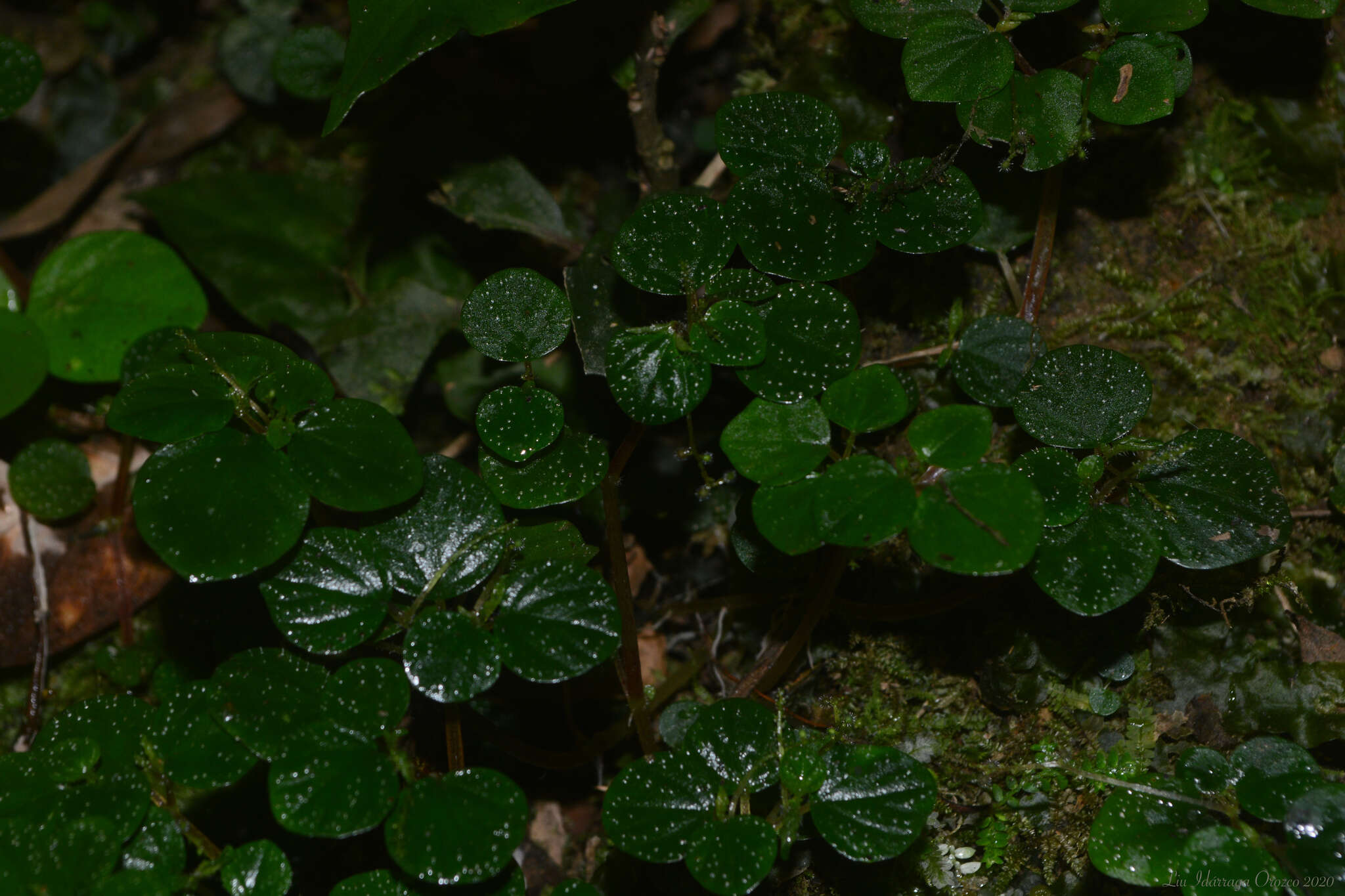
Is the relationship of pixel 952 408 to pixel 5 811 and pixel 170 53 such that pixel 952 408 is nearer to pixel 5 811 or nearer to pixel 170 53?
pixel 5 811

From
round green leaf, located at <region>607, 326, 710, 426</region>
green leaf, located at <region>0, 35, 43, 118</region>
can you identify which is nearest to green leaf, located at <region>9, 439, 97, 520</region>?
green leaf, located at <region>0, 35, 43, 118</region>

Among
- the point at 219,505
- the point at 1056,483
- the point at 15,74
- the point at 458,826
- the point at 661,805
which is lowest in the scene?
the point at 661,805

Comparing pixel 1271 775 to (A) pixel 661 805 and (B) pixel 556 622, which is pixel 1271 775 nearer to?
(A) pixel 661 805

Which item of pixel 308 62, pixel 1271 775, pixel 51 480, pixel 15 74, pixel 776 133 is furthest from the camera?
pixel 308 62

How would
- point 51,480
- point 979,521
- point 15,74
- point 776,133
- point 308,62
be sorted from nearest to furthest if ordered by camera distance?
point 979,521, point 776,133, point 15,74, point 51,480, point 308,62

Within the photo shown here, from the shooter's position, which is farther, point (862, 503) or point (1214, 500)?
point (1214, 500)

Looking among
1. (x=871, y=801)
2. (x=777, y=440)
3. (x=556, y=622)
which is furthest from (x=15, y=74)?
(x=871, y=801)

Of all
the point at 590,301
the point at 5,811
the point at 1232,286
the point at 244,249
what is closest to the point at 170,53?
the point at 244,249

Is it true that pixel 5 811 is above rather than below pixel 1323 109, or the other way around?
below
